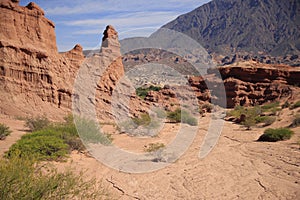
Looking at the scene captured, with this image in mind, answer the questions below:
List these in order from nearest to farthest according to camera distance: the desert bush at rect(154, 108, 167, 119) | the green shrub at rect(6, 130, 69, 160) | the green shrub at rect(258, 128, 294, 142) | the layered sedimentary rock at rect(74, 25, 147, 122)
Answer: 1. the green shrub at rect(6, 130, 69, 160)
2. the green shrub at rect(258, 128, 294, 142)
3. the layered sedimentary rock at rect(74, 25, 147, 122)
4. the desert bush at rect(154, 108, 167, 119)

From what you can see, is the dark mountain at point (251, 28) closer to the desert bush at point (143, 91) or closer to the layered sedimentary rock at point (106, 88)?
the desert bush at point (143, 91)

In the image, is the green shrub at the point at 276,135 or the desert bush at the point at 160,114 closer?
the green shrub at the point at 276,135

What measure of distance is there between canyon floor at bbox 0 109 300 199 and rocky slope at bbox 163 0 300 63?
9961 cm

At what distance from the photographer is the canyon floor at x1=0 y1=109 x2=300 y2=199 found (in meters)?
7.04

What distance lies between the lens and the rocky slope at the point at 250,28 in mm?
117000

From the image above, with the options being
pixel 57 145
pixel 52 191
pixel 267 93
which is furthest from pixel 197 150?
pixel 267 93

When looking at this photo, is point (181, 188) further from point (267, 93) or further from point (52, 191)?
point (267, 93)

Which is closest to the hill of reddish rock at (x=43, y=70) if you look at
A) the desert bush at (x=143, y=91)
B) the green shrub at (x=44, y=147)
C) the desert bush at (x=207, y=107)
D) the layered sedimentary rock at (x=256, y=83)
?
the green shrub at (x=44, y=147)

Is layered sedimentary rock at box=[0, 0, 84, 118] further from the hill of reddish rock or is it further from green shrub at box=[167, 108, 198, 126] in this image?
green shrub at box=[167, 108, 198, 126]

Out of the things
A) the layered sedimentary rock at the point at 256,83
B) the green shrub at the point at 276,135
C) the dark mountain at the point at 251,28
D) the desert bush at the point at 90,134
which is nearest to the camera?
the desert bush at the point at 90,134

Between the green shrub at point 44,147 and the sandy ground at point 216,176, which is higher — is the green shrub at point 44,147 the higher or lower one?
the higher one

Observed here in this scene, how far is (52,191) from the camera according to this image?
477cm

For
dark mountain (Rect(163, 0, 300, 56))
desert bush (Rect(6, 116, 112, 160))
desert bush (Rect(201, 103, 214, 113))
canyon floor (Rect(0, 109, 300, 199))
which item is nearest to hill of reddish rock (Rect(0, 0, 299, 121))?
desert bush (Rect(6, 116, 112, 160))

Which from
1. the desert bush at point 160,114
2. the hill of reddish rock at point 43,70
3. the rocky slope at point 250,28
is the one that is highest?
the rocky slope at point 250,28
